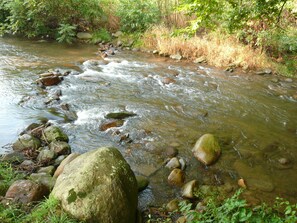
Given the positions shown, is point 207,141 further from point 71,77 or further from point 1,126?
point 71,77

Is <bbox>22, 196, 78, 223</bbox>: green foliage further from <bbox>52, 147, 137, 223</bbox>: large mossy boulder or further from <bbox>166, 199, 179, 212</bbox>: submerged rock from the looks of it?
<bbox>166, 199, 179, 212</bbox>: submerged rock

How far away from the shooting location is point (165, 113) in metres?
6.00

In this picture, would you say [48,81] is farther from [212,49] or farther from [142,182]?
[212,49]

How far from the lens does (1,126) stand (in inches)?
205

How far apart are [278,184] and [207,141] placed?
47.8 inches

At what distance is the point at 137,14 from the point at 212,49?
13.6 feet

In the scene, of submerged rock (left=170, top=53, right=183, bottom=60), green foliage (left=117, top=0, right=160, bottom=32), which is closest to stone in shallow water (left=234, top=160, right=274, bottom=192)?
submerged rock (left=170, top=53, right=183, bottom=60)

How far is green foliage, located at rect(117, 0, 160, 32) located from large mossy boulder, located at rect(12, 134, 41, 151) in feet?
28.9

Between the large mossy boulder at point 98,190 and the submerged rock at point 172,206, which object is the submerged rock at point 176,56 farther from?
the large mossy boulder at point 98,190

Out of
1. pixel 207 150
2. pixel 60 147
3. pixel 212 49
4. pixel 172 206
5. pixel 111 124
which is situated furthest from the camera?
pixel 212 49

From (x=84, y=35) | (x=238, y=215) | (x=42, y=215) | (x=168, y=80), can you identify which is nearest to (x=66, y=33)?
(x=84, y=35)

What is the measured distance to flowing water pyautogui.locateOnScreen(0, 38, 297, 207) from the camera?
420 centimetres

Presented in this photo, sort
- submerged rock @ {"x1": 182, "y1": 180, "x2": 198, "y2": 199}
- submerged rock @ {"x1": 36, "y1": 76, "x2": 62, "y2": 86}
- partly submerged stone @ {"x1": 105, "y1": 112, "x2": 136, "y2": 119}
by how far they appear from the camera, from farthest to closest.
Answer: submerged rock @ {"x1": 36, "y1": 76, "x2": 62, "y2": 86} < partly submerged stone @ {"x1": 105, "y1": 112, "x2": 136, "y2": 119} < submerged rock @ {"x1": 182, "y1": 180, "x2": 198, "y2": 199}

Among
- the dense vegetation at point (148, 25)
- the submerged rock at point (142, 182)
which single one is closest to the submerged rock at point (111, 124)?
the submerged rock at point (142, 182)
